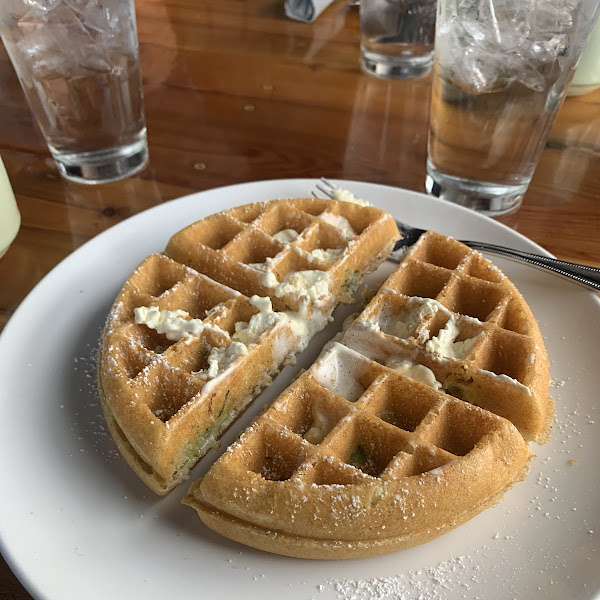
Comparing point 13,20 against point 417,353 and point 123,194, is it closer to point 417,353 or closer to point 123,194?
point 123,194

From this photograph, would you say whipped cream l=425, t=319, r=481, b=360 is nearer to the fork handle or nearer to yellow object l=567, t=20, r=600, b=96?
the fork handle

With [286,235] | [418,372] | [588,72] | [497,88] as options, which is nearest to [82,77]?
[286,235]

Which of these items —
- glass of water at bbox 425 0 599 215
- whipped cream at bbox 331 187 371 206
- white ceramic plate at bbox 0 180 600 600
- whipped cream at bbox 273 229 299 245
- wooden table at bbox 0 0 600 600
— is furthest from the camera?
wooden table at bbox 0 0 600 600

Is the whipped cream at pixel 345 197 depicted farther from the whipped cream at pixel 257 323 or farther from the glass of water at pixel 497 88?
the whipped cream at pixel 257 323

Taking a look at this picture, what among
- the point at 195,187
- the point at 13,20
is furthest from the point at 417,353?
the point at 13,20

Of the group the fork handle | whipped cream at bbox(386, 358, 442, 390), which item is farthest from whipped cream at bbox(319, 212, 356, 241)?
whipped cream at bbox(386, 358, 442, 390)

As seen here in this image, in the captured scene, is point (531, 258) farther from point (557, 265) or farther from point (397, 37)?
point (397, 37)

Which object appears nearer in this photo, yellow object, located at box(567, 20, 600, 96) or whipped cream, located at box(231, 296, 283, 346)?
whipped cream, located at box(231, 296, 283, 346)

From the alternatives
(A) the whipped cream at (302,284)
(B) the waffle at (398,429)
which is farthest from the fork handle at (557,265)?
(A) the whipped cream at (302,284)
